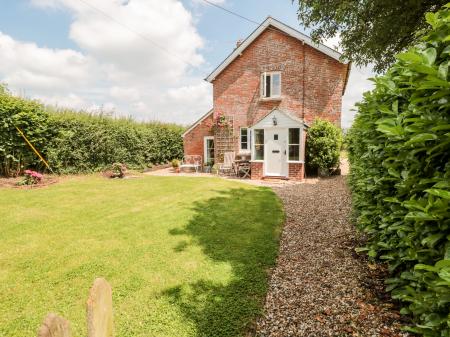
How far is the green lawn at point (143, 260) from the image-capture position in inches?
127

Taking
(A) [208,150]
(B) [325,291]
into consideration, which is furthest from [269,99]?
(B) [325,291]

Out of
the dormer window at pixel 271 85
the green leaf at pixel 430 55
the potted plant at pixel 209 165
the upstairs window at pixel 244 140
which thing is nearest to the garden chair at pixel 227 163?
the upstairs window at pixel 244 140

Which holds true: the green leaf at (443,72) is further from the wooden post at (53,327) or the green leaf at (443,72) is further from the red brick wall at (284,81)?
the red brick wall at (284,81)

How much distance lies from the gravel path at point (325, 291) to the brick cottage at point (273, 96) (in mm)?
8394

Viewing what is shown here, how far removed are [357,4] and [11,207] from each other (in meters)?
12.0

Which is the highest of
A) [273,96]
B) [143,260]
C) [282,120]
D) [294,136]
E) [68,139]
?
[273,96]

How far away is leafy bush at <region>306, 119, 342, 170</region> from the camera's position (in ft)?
44.1

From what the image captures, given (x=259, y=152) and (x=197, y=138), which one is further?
(x=197, y=138)

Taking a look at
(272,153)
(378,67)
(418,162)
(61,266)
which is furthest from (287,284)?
(272,153)

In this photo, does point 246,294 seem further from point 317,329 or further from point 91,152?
A: point 91,152

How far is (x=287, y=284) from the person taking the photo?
381cm

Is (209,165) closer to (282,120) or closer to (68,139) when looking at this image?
(282,120)

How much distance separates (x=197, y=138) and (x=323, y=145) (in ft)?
29.7

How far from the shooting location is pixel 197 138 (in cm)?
1927
